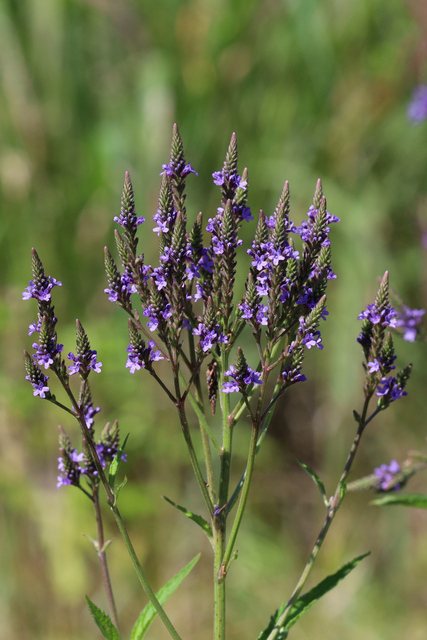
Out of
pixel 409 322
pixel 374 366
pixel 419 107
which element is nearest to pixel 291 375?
pixel 374 366

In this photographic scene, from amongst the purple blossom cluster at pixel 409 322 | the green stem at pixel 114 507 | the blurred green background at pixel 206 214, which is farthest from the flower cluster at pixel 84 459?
the blurred green background at pixel 206 214

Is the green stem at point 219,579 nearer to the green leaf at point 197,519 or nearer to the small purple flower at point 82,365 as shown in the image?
the green leaf at point 197,519

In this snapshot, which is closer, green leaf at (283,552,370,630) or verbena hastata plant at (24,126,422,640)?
verbena hastata plant at (24,126,422,640)

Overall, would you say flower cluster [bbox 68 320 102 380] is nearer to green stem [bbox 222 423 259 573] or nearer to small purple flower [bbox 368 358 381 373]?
green stem [bbox 222 423 259 573]

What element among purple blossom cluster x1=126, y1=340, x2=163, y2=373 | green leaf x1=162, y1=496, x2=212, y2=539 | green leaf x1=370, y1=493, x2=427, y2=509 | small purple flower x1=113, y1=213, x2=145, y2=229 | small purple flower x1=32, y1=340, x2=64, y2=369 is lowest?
green leaf x1=162, y1=496, x2=212, y2=539

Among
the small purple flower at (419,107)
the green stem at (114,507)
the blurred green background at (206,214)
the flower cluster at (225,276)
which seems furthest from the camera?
the blurred green background at (206,214)

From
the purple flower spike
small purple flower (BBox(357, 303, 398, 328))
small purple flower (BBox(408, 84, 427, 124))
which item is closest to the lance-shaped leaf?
the purple flower spike

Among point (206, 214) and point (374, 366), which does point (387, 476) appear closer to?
point (374, 366)

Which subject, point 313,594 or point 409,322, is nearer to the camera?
point 313,594
